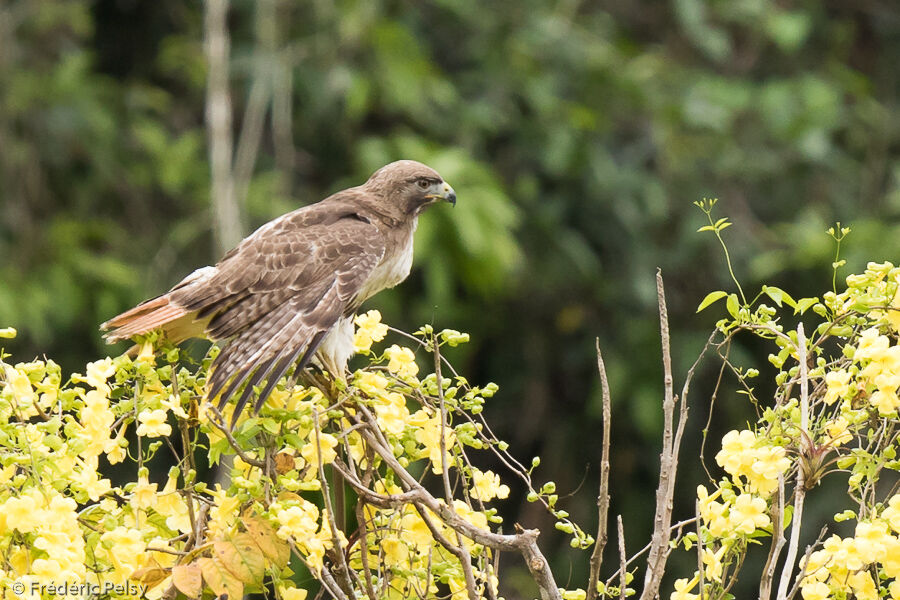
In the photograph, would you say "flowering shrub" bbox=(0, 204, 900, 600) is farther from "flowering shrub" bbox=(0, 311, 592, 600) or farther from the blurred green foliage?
the blurred green foliage

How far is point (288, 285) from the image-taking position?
9.93 feet

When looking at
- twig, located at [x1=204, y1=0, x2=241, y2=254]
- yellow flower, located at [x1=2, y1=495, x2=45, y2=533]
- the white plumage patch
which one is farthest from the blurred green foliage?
yellow flower, located at [x1=2, y1=495, x2=45, y2=533]

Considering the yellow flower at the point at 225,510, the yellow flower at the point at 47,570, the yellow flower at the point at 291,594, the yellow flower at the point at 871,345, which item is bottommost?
the yellow flower at the point at 291,594

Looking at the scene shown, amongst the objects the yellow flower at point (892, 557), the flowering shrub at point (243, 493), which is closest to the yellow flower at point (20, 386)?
the flowering shrub at point (243, 493)

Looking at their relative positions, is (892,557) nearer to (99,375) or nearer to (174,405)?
(174,405)

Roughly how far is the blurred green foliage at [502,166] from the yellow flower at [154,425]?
3.93m

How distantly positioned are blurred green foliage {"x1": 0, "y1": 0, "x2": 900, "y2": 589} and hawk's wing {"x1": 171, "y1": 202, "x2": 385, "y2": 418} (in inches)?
105

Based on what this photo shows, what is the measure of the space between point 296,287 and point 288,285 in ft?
0.07

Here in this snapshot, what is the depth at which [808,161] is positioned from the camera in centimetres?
729

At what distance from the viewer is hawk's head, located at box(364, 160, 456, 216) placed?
360cm

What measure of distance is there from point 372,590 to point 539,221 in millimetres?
5032

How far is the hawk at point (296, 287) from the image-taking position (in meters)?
2.58

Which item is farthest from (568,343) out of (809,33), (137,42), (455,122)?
(137,42)

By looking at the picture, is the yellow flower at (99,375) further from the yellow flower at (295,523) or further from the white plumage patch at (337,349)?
the white plumage patch at (337,349)
